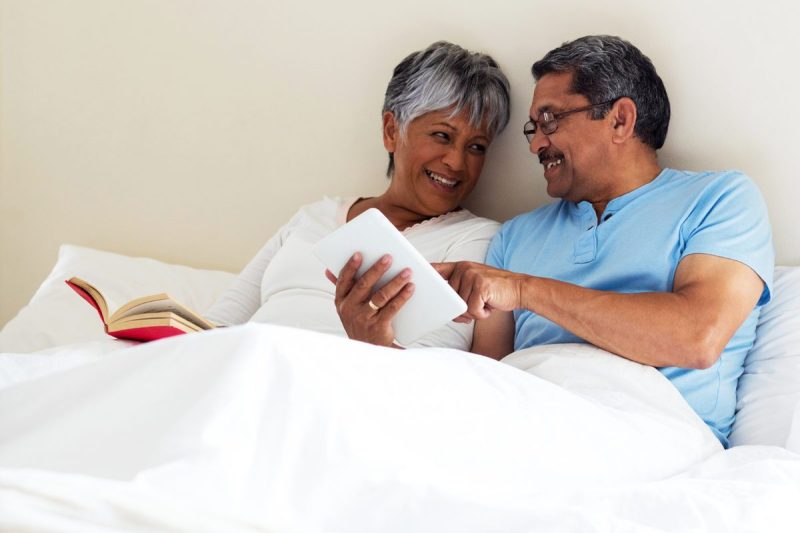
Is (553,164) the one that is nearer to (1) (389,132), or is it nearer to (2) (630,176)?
(2) (630,176)

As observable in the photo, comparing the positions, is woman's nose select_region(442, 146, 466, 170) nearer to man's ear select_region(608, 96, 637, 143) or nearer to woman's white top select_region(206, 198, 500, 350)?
woman's white top select_region(206, 198, 500, 350)

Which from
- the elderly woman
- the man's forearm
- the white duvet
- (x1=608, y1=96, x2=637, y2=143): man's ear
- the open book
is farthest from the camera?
the elderly woman

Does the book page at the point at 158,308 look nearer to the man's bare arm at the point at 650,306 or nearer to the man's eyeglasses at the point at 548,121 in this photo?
the man's bare arm at the point at 650,306

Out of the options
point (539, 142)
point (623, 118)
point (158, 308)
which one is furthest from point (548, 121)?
point (158, 308)

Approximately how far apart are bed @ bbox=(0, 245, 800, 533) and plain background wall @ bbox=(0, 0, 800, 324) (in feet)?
2.94

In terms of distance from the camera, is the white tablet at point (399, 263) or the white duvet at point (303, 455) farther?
the white tablet at point (399, 263)

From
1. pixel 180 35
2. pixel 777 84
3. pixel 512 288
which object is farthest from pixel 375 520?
pixel 180 35

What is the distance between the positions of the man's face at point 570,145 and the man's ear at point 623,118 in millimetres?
21

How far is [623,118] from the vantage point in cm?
200

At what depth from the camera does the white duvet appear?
3.25 ft

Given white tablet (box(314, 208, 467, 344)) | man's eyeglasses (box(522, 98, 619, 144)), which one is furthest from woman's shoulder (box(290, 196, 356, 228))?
white tablet (box(314, 208, 467, 344))

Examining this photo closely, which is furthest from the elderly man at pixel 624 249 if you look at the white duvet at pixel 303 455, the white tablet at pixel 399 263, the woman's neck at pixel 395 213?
the white duvet at pixel 303 455

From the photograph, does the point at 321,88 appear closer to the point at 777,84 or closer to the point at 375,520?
the point at 777,84

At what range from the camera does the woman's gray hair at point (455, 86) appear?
226 centimetres
